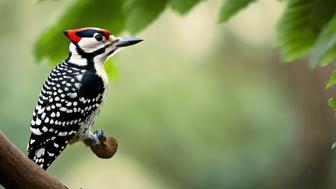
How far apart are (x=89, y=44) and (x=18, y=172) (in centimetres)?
79

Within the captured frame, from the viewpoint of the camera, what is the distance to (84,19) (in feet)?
6.64

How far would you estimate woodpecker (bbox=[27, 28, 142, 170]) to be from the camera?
2416 mm

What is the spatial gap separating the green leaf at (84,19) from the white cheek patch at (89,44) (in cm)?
32

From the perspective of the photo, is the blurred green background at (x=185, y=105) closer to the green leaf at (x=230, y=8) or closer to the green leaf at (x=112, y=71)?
the green leaf at (x=112, y=71)

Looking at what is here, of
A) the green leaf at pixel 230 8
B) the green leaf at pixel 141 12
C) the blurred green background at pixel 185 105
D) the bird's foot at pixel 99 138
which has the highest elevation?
the blurred green background at pixel 185 105

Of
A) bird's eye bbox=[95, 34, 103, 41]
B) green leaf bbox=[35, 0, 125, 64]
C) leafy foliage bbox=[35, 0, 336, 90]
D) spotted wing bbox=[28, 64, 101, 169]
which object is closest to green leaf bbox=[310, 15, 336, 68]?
leafy foliage bbox=[35, 0, 336, 90]

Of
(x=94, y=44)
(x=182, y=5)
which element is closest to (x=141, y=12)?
(x=182, y=5)

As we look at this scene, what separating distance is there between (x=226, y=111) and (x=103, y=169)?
215cm

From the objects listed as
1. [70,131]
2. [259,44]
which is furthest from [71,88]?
[259,44]

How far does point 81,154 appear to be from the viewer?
11.6 metres

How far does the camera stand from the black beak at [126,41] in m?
2.21

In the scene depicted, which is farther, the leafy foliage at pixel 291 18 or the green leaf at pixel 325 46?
the leafy foliage at pixel 291 18

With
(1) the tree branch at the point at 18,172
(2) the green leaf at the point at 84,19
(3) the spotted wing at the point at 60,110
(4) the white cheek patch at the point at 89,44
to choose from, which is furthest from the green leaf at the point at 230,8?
(3) the spotted wing at the point at 60,110

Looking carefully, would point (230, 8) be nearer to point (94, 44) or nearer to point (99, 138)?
point (99, 138)
